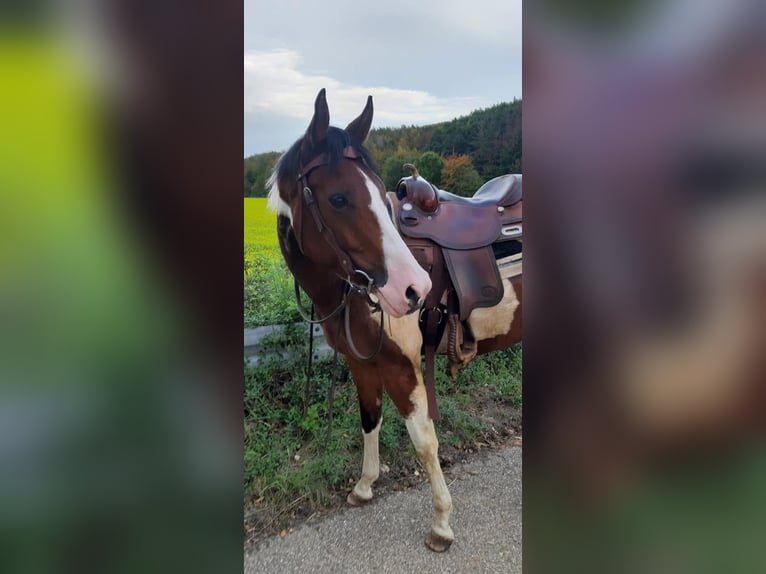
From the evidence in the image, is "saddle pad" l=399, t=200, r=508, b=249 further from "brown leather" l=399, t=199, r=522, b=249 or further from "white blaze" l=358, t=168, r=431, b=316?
"white blaze" l=358, t=168, r=431, b=316

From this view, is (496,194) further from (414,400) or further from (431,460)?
(431,460)

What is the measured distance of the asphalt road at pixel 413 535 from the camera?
4.19 ft

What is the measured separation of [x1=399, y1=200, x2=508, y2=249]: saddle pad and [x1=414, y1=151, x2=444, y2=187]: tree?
14cm

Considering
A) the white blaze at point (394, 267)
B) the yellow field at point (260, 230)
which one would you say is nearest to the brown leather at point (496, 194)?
the white blaze at point (394, 267)

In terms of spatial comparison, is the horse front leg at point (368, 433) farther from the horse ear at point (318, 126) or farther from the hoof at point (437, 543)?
the horse ear at point (318, 126)

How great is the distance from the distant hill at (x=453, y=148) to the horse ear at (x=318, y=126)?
95 mm

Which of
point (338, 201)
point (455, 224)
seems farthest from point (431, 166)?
point (338, 201)

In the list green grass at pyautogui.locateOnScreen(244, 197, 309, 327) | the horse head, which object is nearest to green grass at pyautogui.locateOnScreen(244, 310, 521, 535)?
green grass at pyautogui.locateOnScreen(244, 197, 309, 327)

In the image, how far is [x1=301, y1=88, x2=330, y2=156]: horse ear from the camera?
1.12 m
